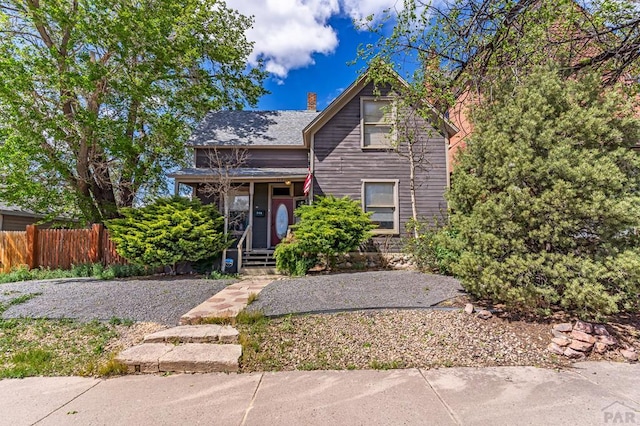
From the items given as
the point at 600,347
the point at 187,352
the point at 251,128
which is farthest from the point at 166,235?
the point at 600,347

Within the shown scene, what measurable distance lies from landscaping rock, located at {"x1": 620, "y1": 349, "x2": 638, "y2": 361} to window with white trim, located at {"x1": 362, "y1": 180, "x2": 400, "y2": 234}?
6730 millimetres

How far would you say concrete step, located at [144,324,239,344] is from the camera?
424cm

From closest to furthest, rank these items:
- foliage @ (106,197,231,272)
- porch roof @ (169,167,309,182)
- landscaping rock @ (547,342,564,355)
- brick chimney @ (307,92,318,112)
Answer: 1. landscaping rock @ (547,342,564,355)
2. foliage @ (106,197,231,272)
3. porch roof @ (169,167,309,182)
4. brick chimney @ (307,92,318,112)

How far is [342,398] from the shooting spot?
2.96 metres

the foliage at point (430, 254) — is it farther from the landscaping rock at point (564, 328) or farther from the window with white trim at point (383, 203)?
the landscaping rock at point (564, 328)

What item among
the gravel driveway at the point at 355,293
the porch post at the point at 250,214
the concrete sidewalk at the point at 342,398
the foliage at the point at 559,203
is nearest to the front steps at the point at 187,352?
the concrete sidewalk at the point at 342,398

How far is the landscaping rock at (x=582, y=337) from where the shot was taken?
3936 millimetres

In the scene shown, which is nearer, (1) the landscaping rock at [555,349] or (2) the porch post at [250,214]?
(1) the landscaping rock at [555,349]

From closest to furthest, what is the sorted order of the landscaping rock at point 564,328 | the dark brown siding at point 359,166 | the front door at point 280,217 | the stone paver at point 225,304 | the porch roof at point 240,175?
the landscaping rock at point 564,328, the stone paver at point 225,304, the porch roof at point 240,175, the dark brown siding at point 359,166, the front door at point 280,217

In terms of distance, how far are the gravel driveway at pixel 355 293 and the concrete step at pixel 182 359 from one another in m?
1.25

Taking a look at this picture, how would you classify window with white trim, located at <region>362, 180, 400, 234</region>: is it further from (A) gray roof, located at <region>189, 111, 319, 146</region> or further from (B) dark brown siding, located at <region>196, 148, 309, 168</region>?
(A) gray roof, located at <region>189, 111, 319, 146</region>

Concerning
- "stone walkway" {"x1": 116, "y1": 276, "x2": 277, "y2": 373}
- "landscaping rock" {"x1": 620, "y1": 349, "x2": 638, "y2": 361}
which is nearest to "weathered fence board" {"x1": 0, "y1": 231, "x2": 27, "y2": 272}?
"stone walkway" {"x1": 116, "y1": 276, "x2": 277, "y2": 373}

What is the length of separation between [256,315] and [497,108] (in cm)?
508

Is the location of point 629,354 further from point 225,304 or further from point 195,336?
point 225,304
